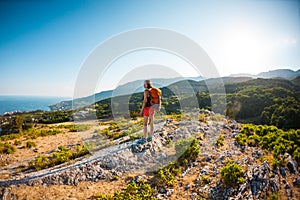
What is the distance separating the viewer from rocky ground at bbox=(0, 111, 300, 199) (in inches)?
217

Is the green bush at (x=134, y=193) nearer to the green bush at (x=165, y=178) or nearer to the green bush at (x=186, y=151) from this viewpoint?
the green bush at (x=165, y=178)

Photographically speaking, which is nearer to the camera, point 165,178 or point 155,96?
point 165,178

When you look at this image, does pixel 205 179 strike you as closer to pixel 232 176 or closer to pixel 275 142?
pixel 232 176

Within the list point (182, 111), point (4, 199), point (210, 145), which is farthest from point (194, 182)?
point (182, 111)

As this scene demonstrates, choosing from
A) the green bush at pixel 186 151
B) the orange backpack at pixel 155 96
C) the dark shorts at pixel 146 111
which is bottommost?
the green bush at pixel 186 151

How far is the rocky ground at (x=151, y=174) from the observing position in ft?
18.1

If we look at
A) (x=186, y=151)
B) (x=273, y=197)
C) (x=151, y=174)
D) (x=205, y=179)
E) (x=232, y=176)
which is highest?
(x=186, y=151)

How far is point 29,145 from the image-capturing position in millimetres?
10016

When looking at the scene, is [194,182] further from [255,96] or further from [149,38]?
[255,96]

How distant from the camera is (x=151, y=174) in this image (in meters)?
6.69

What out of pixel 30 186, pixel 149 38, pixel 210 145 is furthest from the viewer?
pixel 210 145

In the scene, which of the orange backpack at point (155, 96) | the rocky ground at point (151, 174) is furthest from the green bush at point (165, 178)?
the orange backpack at point (155, 96)

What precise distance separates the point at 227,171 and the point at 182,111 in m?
12.7

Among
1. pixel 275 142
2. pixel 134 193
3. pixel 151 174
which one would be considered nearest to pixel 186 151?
pixel 151 174
